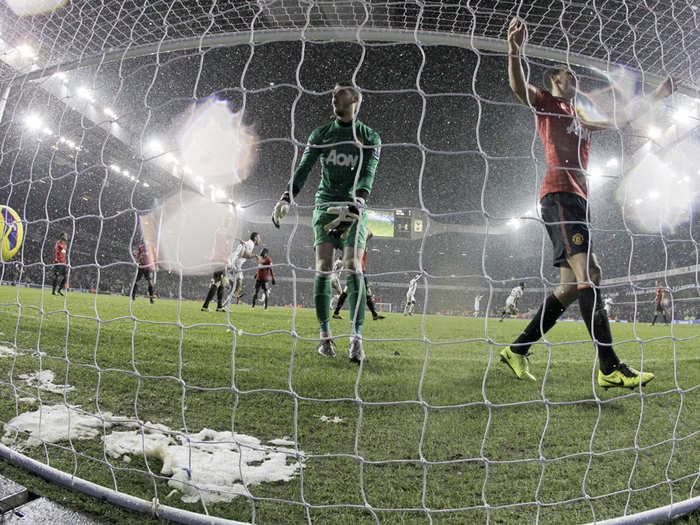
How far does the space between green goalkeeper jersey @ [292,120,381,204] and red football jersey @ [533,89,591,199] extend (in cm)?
67

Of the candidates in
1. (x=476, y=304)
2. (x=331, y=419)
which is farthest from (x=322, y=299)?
(x=476, y=304)

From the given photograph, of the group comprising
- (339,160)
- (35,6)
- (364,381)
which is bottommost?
(364,381)

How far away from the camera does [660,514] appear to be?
0.86m

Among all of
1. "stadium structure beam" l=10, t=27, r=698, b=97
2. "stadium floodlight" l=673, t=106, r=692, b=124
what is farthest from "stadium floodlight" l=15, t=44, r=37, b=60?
"stadium floodlight" l=673, t=106, r=692, b=124

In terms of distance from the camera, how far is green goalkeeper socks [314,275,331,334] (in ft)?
5.90

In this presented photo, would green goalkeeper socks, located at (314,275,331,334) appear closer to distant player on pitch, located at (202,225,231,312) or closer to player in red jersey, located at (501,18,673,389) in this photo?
player in red jersey, located at (501,18,673,389)

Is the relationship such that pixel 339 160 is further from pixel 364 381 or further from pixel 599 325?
pixel 599 325

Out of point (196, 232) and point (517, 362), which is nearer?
point (517, 362)

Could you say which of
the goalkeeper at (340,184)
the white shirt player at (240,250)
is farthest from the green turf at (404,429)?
the white shirt player at (240,250)

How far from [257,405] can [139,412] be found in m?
0.40

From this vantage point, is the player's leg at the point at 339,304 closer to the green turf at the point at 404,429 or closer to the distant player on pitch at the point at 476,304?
the green turf at the point at 404,429

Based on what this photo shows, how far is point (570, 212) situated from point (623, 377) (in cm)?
64

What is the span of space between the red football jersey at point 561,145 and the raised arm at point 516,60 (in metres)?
0.14

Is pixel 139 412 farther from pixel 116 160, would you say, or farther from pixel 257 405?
pixel 116 160
